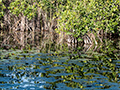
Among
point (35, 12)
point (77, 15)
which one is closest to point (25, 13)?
point (35, 12)

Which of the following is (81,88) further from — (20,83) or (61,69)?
(61,69)

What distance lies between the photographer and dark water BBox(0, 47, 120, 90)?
334 inches

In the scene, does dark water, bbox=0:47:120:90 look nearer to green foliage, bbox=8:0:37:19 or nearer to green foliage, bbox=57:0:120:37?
green foliage, bbox=57:0:120:37

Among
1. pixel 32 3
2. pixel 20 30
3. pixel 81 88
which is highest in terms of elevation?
pixel 32 3

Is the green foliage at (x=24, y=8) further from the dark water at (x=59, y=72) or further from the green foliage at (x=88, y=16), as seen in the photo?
the dark water at (x=59, y=72)

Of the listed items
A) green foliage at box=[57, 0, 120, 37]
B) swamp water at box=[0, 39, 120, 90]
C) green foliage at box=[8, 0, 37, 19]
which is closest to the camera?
swamp water at box=[0, 39, 120, 90]

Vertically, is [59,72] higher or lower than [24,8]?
lower

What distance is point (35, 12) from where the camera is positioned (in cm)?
2914

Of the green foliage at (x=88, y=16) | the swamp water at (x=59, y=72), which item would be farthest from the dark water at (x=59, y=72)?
the green foliage at (x=88, y=16)

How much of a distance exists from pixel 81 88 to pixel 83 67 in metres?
3.04

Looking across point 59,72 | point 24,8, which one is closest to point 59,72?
point 59,72

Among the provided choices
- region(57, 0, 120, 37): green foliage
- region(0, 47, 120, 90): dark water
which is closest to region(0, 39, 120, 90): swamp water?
region(0, 47, 120, 90): dark water

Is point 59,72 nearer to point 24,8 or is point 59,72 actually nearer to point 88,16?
point 88,16

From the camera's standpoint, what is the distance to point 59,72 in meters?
10.2
